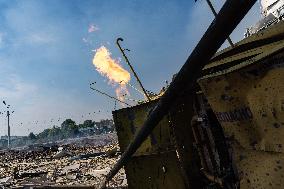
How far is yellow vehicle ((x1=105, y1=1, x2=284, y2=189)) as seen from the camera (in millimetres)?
2364

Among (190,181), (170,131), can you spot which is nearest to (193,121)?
(170,131)

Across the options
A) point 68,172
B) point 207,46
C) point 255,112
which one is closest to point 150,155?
point 255,112

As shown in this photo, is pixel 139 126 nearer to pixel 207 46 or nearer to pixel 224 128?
pixel 224 128

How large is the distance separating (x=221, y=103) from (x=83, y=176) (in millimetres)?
11931

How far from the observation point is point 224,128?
2.77 m

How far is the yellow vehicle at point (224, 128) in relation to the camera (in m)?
2.36

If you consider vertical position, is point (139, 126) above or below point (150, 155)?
above

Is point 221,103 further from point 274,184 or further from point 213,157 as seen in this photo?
point 213,157

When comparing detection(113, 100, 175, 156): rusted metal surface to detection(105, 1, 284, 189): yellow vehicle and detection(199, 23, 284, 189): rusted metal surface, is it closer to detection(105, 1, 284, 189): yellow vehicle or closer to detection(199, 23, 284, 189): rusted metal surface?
detection(105, 1, 284, 189): yellow vehicle

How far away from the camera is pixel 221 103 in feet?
9.07

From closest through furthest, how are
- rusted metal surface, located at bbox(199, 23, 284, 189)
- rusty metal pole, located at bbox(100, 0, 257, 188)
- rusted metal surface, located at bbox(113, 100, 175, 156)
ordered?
1. rusty metal pole, located at bbox(100, 0, 257, 188)
2. rusted metal surface, located at bbox(199, 23, 284, 189)
3. rusted metal surface, located at bbox(113, 100, 175, 156)

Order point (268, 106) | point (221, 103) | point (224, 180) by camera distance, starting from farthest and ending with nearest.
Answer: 1. point (224, 180)
2. point (221, 103)
3. point (268, 106)

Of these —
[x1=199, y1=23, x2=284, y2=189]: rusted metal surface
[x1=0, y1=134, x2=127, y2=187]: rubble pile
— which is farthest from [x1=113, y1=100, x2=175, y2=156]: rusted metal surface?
[x1=0, y1=134, x2=127, y2=187]: rubble pile

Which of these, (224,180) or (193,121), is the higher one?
(193,121)
